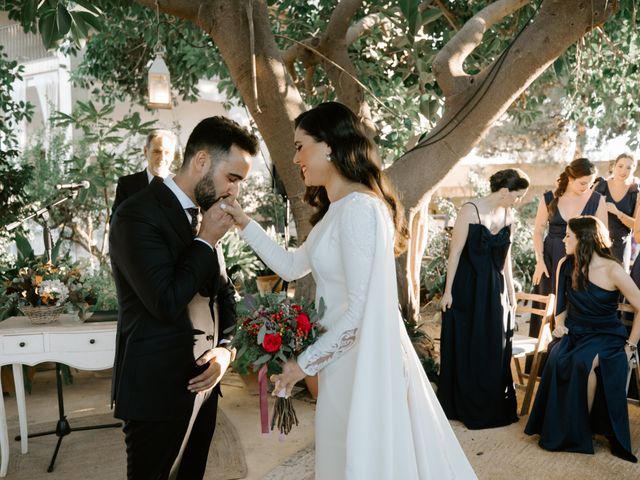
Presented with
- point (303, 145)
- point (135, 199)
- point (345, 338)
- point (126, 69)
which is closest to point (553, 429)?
point (345, 338)

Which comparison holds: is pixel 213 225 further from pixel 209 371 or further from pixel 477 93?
pixel 477 93

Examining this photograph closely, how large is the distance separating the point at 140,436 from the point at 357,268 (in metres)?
0.97

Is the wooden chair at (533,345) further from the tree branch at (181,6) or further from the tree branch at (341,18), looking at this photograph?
the tree branch at (181,6)

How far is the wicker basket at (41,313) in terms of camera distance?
151 inches

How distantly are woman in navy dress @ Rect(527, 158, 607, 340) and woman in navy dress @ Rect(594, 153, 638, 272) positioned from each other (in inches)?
27.1

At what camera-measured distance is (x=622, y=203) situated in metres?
6.51

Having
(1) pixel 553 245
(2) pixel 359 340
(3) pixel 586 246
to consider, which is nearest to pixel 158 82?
(2) pixel 359 340

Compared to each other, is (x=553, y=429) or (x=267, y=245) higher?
(x=267, y=245)

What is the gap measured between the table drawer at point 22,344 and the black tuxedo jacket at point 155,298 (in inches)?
74.9

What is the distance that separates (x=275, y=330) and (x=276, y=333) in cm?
2

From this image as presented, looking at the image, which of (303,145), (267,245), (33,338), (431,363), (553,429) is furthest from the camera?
(431,363)

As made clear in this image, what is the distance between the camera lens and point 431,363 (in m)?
5.34

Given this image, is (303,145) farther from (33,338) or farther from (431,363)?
(431,363)

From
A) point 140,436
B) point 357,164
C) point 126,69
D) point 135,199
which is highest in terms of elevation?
point 126,69
